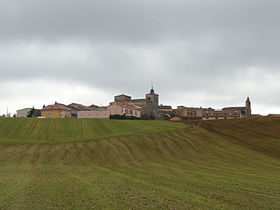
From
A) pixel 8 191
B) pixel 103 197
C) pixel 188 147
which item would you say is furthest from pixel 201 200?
pixel 188 147

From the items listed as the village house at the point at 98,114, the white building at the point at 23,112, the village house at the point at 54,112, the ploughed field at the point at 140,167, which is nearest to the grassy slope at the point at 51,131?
the ploughed field at the point at 140,167

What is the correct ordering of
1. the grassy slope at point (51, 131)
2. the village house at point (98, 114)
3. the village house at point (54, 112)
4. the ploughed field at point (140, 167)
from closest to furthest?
the ploughed field at point (140, 167) → the grassy slope at point (51, 131) → the village house at point (98, 114) → the village house at point (54, 112)

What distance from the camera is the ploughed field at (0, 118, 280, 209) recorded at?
56.8 feet

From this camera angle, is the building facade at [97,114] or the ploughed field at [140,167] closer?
the ploughed field at [140,167]

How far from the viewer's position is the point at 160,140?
178 feet

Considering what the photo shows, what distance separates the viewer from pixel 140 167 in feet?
113

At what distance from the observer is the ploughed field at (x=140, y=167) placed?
1731cm

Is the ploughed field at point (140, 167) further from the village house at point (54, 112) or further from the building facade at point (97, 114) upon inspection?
the village house at point (54, 112)

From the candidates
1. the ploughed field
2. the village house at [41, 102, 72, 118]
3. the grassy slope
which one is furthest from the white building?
the ploughed field

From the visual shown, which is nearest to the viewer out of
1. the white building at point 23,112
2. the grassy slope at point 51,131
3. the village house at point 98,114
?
the grassy slope at point 51,131

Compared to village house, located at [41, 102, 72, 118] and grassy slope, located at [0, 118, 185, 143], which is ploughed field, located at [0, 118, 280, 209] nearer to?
grassy slope, located at [0, 118, 185, 143]

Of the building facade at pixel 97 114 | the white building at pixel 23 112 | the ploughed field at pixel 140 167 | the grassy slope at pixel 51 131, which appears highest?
the white building at pixel 23 112

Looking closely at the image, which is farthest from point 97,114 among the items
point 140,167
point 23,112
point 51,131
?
point 140,167

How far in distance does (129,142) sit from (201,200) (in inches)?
1370
